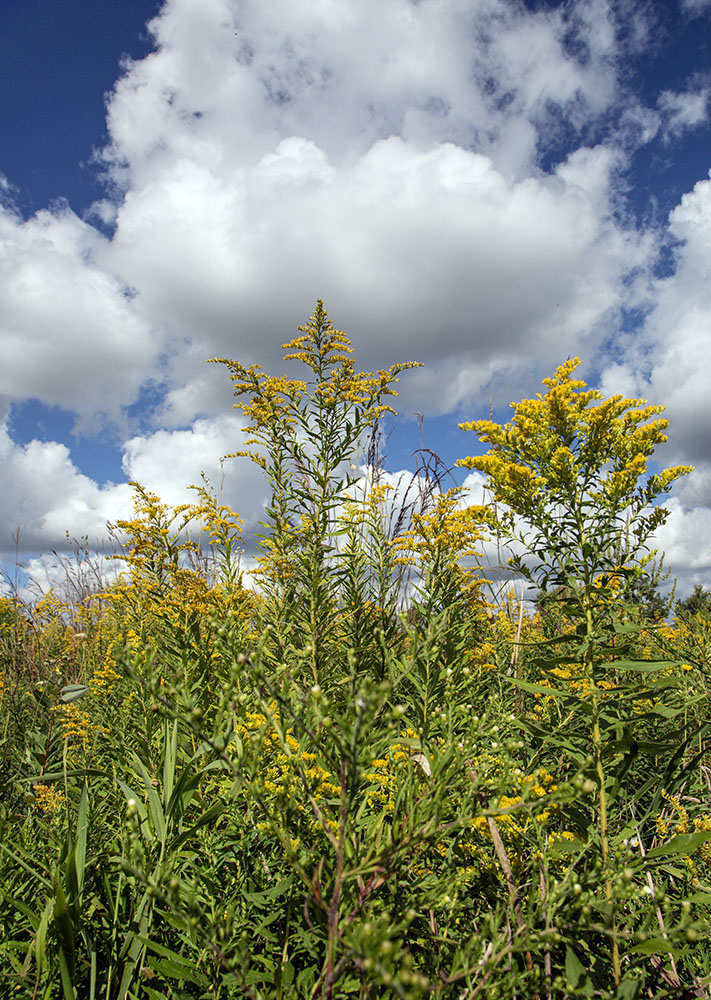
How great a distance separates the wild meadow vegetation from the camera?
3.36ft

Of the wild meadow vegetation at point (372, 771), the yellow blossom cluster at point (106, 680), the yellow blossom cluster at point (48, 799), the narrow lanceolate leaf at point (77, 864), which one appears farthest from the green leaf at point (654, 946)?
the yellow blossom cluster at point (106, 680)

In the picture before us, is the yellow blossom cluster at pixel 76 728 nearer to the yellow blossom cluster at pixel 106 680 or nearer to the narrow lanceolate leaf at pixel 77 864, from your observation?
the yellow blossom cluster at pixel 106 680

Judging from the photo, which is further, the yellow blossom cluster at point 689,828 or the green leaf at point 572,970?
the yellow blossom cluster at point 689,828

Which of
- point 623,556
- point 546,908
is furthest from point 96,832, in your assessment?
point 623,556

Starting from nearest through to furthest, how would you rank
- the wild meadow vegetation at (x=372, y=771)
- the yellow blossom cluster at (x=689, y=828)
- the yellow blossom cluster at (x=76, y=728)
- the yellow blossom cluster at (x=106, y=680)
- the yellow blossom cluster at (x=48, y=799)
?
the wild meadow vegetation at (x=372, y=771), the yellow blossom cluster at (x=689, y=828), the yellow blossom cluster at (x=48, y=799), the yellow blossom cluster at (x=76, y=728), the yellow blossom cluster at (x=106, y=680)

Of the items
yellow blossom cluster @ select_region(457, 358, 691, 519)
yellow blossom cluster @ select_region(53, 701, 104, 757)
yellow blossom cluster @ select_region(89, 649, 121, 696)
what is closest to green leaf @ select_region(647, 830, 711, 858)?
yellow blossom cluster @ select_region(457, 358, 691, 519)

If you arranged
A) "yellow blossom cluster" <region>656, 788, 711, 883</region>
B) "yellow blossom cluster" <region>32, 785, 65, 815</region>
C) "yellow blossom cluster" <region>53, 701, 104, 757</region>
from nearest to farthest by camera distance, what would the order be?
"yellow blossom cluster" <region>656, 788, 711, 883</region>
"yellow blossom cluster" <region>32, 785, 65, 815</region>
"yellow blossom cluster" <region>53, 701, 104, 757</region>

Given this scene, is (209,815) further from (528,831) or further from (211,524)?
(211,524)

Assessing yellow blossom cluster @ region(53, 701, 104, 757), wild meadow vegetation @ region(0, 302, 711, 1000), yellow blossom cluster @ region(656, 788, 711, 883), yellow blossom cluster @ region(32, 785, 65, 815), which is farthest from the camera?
yellow blossom cluster @ region(53, 701, 104, 757)

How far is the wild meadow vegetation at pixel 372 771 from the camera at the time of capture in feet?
3.36

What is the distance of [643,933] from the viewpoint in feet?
2.73

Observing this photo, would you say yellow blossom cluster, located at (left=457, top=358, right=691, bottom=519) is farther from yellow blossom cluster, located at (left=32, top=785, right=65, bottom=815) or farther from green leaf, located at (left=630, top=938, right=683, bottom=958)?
yellow blossom cluster, located at (left=32, top=785, right=65, bottom=815)

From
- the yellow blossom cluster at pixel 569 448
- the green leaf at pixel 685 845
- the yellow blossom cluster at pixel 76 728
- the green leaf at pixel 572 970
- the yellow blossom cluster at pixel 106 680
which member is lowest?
the green leaf at pixel 572 970

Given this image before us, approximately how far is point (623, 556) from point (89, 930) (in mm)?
1796
